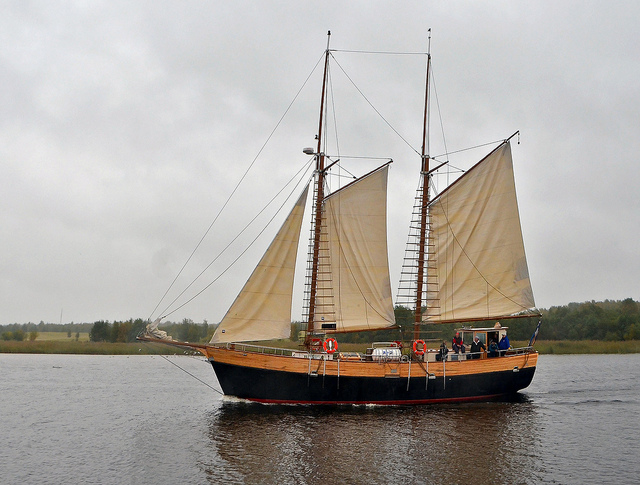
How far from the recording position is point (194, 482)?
2105cm

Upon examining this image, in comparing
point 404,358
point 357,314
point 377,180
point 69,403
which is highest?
point 377,180

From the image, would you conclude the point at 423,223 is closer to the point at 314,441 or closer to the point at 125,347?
the point at 314,441

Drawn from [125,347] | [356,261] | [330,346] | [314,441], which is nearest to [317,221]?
[356,261]

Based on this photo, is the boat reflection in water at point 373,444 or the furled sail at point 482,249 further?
the furled sail at point 482,249

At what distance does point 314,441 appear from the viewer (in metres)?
27.0

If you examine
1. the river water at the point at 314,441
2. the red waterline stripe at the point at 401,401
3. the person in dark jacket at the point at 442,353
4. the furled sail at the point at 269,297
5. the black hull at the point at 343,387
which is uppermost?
the furled sail at the point at 269,297

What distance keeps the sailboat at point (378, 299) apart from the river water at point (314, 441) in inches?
62.7

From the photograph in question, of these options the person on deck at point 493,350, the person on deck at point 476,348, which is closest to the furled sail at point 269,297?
the person on deck at point 476,348

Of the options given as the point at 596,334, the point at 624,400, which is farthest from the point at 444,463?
the point at 596,334

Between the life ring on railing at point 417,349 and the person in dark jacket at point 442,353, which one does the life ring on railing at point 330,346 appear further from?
the person in dark jacket at point 442,353

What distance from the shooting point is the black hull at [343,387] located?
3500 cm

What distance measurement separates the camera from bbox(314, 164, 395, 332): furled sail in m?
39.0

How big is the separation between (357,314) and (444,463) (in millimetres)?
16252

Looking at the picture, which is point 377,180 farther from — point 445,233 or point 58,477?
point 58,477
